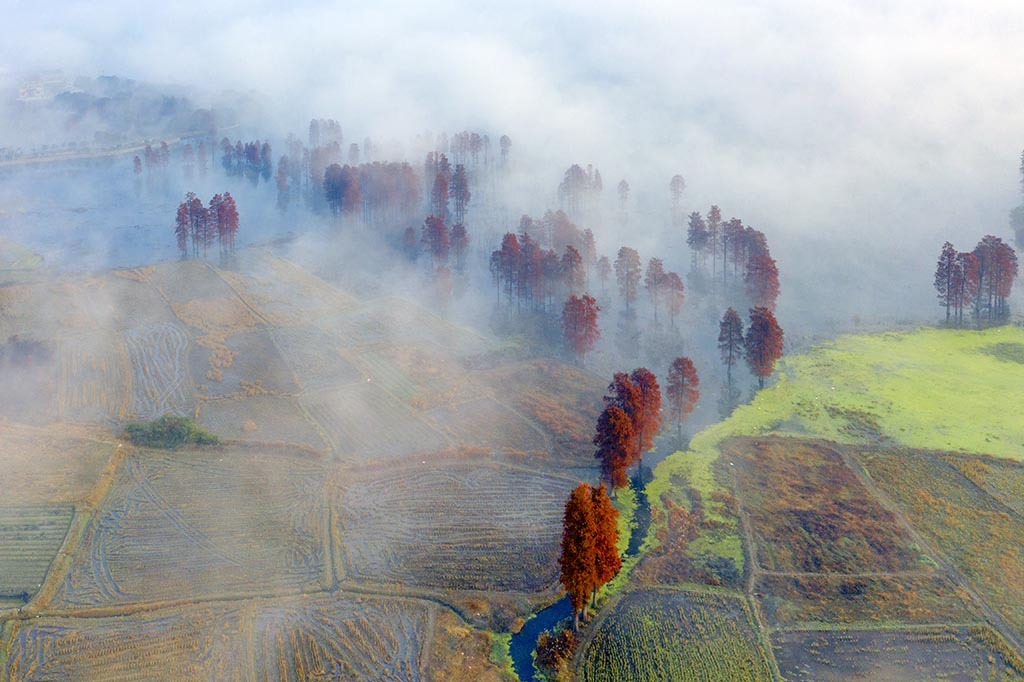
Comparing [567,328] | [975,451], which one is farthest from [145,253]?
[975,451]

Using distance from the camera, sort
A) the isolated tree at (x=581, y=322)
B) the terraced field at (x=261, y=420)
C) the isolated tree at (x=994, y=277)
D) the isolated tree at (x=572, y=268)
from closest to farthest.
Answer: the terraced field at (x=261, y=420), the isolated tree at (x=581, y=322), the isolated tree at (x=994, y=277), the isolated tree at (x=572, y=268)

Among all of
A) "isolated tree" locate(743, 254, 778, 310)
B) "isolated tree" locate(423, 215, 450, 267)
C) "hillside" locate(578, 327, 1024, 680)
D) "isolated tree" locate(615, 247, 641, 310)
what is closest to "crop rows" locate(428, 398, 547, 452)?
"hillside" locate(578, 327, 1024, 680)

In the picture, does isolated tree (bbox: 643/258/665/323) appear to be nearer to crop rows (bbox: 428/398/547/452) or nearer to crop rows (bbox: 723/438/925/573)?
crop rows (bbox: 428/398/547/452)

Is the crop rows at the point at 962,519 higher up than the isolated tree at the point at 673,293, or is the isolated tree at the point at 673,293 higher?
the isolated tree at the point at 673,293

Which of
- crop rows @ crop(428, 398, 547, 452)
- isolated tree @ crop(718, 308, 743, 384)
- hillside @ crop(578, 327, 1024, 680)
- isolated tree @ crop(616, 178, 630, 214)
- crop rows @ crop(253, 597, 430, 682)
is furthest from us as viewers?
isolated tree @ crop(616, 178, 630, 214)

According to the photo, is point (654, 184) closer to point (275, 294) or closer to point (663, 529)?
point (275, 294)

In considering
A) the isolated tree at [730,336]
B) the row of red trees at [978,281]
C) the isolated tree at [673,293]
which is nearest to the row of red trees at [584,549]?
the isolated tree at [730,336]

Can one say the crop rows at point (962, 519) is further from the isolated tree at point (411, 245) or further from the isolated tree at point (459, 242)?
the isolated tree at point (411, 245)
